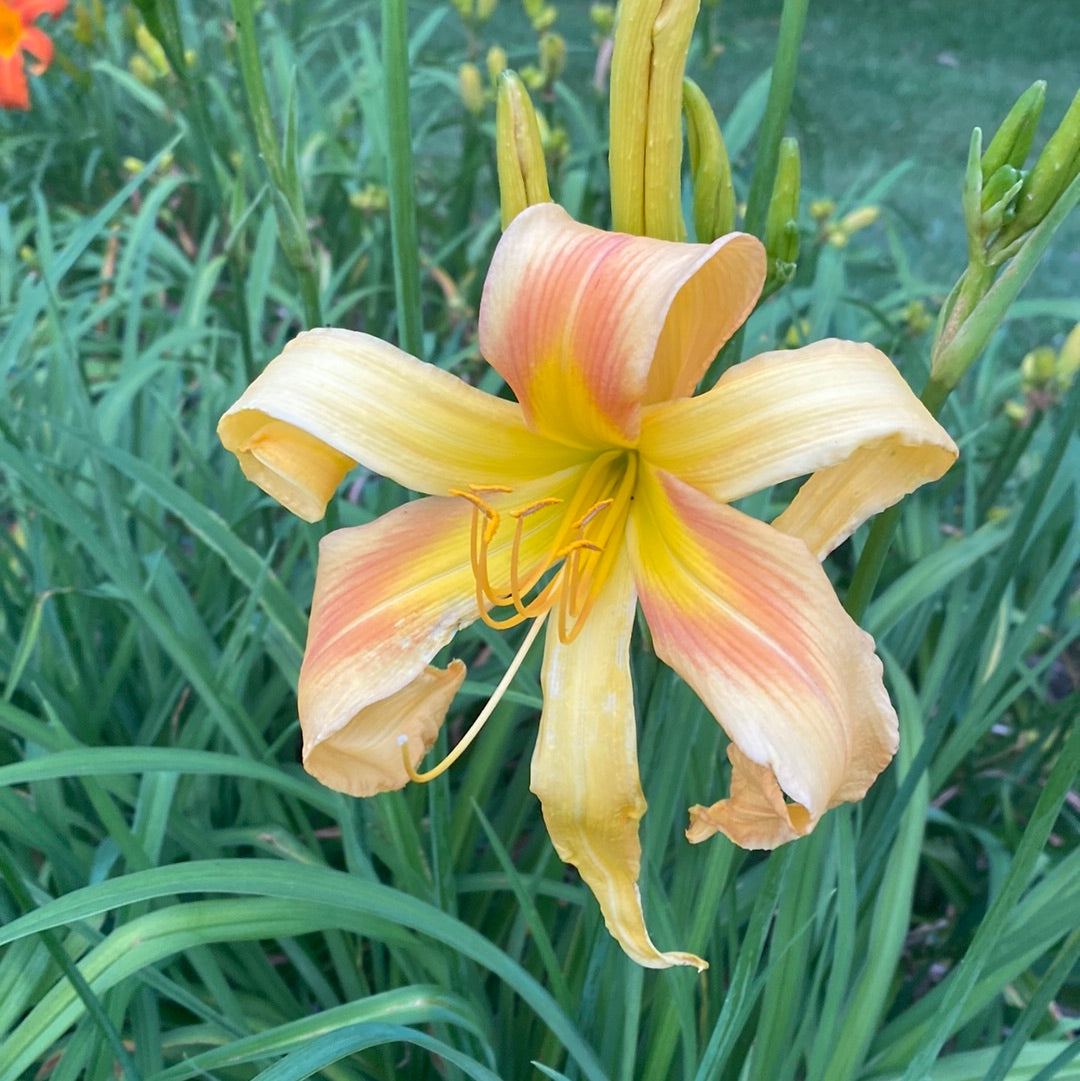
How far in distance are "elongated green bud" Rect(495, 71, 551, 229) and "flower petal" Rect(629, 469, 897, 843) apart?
0.20 metres

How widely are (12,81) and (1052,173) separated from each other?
1.90 meters

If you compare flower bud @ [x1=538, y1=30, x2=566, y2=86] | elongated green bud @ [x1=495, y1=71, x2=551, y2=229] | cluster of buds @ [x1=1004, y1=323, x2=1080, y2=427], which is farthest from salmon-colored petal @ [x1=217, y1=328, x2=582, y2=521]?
flower bud @ [x1=538, y1=30, x2=566, y2=86]

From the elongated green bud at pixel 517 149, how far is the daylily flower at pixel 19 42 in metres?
1.40

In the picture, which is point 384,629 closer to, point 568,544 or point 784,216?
point 568,544

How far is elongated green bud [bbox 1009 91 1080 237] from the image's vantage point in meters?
0.48

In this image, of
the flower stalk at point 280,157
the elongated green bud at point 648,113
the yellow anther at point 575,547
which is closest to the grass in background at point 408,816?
the flower stalk at point 280,157

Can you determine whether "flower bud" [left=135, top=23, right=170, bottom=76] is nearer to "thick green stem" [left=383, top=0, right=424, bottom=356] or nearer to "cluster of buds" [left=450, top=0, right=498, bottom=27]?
"cluster of buds" [left=450, top=0, right=498, bottom=27]

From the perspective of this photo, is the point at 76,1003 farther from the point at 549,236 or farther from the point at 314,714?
the point at 549,236

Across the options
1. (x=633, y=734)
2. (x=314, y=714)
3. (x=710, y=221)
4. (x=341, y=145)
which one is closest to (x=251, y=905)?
(x=314, y=714)

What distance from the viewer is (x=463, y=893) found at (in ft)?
3.55

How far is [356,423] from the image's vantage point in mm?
584

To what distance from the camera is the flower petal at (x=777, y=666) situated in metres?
0.50

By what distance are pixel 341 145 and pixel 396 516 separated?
1774 millimetres

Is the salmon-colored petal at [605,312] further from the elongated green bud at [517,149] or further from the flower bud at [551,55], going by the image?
the flower bud at [551,55]
